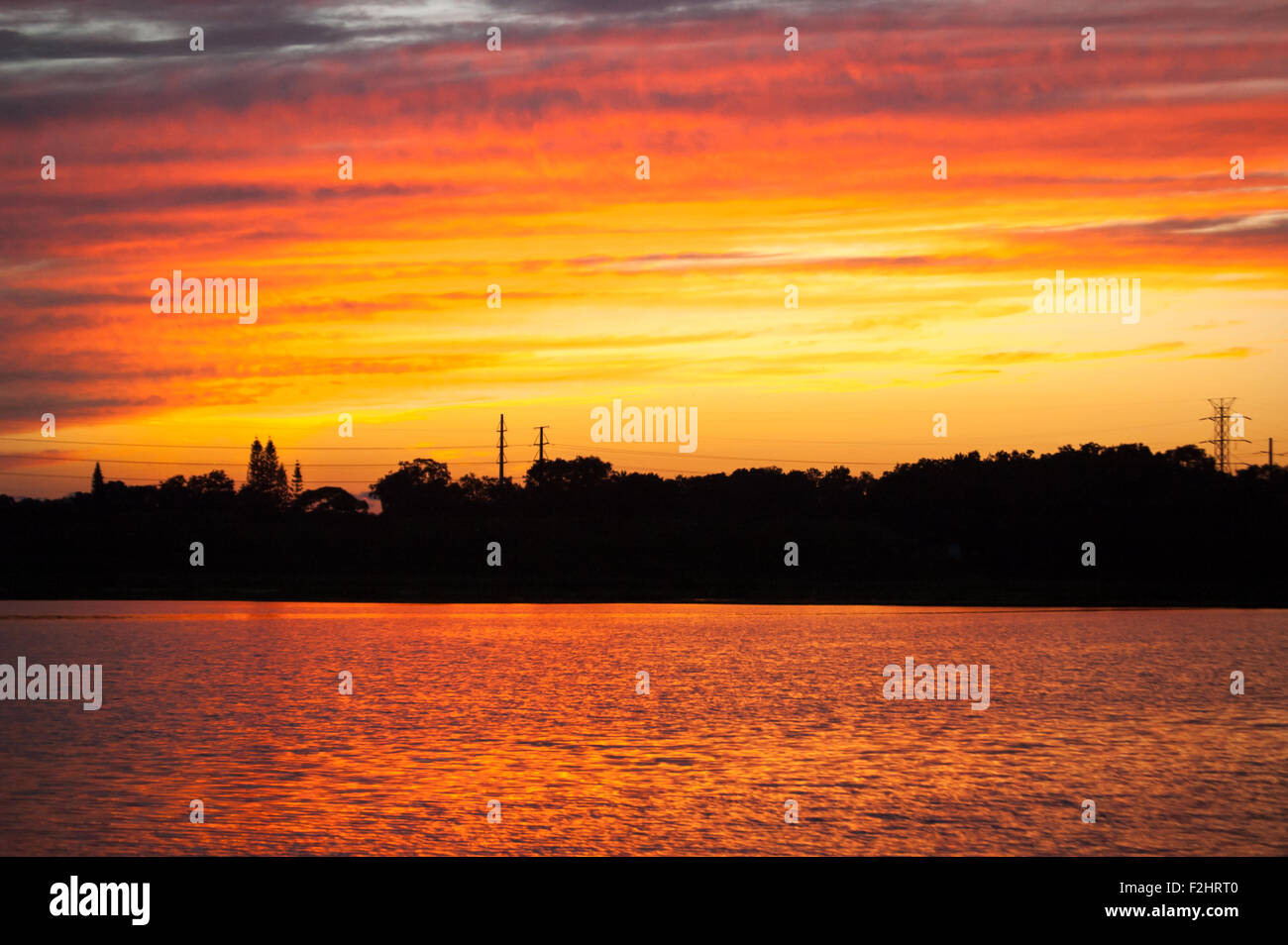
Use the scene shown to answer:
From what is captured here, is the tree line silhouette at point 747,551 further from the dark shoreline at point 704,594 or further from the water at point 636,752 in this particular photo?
the water at point 636,752

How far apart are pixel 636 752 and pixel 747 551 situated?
114 m

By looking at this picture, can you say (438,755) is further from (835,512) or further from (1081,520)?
(835,512)

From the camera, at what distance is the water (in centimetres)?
2312

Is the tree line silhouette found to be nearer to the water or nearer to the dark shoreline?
the dark shoreline

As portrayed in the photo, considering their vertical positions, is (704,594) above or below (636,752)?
below

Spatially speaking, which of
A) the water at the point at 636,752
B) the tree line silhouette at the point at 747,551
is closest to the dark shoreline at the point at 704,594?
the tree line silhouette at the point at 747,551

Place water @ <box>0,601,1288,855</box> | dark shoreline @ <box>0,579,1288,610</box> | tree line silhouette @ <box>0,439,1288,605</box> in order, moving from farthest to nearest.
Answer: tree line silhouette @ <box>0,439,1288,605</box>
dark shoreline @ <box>0,579,1288,610</box>
water @ <box>0,601,1288,855</box>

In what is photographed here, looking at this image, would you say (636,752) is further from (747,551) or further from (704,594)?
(747,551)

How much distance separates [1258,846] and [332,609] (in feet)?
283

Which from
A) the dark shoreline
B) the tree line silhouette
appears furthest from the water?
the tree line silhouette

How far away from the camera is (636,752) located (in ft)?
105

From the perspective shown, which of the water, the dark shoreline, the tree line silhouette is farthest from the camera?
the tree line silhouette

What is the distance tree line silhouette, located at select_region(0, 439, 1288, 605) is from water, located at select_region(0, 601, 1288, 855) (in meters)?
Answer: 60.5

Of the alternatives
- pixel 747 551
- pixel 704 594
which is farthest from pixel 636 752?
pixel 747 551
